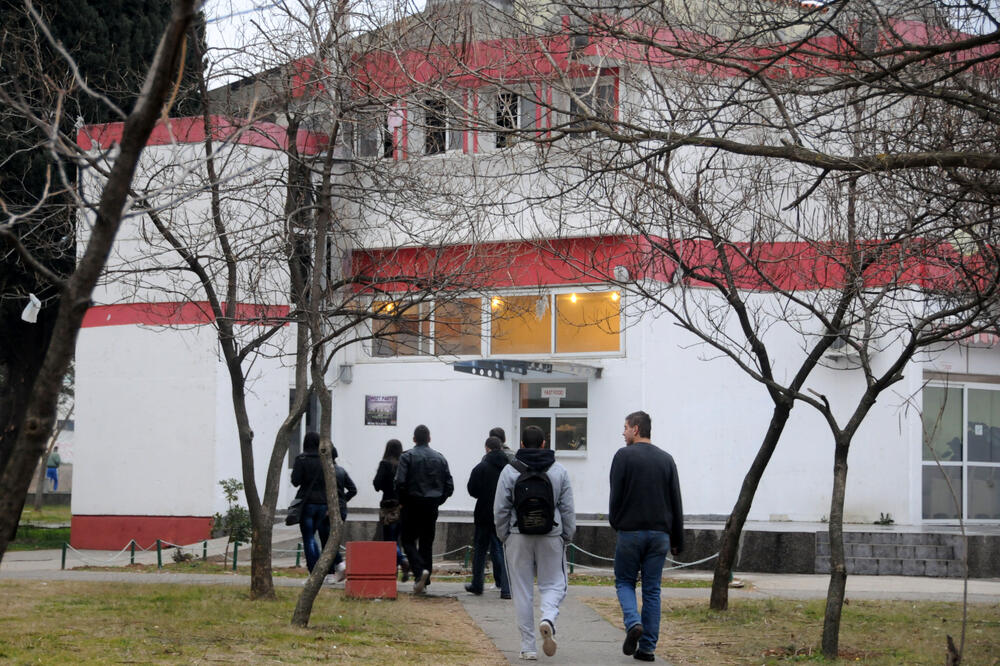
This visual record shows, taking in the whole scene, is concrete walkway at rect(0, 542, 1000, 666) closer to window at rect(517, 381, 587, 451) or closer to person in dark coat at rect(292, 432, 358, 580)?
person in dark coat at rect(292, 432, 358, 580)

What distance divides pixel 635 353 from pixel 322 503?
9085 mm

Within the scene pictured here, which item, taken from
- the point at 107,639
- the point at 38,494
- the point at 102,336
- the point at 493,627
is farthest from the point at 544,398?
the point at 38,494

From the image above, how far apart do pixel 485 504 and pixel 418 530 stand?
0.90 m

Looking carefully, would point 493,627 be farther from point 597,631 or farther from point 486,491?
point 486,491

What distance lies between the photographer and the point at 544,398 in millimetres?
22906

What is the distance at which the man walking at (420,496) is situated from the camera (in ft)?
44.5

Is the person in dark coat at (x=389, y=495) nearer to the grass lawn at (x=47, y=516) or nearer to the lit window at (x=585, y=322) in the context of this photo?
the lit window at (x=585, y=322)

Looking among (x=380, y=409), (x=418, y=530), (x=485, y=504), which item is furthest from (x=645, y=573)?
(x=380, y=409)

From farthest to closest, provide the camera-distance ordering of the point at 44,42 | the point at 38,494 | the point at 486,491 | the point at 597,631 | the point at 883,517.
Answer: the point at 38,494 < the point at 883,517 < the point at 44,42 < the point at 486,491 < the point at 597,631

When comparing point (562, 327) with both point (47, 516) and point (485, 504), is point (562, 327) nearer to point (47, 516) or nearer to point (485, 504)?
point (485, 504)

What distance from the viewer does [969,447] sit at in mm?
22953

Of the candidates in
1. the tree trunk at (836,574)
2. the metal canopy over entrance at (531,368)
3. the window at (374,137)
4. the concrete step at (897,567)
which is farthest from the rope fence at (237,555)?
the tree trunk at (836,574)

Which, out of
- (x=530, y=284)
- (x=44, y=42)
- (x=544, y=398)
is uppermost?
(x=44, y=42)

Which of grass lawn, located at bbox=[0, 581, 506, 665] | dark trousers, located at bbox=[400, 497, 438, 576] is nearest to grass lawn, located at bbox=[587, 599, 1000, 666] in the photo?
grass lawn, located at bbox=[0, 581, 506, 665]
